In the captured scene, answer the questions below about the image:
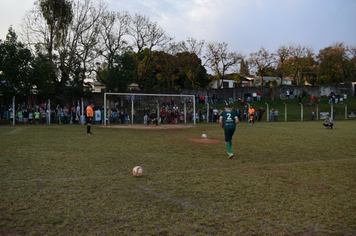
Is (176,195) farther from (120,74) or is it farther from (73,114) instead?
(120,74)

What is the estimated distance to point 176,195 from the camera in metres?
5.26

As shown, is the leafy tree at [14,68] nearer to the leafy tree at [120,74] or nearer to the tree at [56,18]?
the tree at [56,18]

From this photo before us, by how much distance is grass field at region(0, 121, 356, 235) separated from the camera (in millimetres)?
3904

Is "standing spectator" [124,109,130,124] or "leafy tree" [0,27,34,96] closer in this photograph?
"leafy tree" [0,27,34,96]

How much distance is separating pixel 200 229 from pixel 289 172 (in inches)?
170

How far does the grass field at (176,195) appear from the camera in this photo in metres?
3.90

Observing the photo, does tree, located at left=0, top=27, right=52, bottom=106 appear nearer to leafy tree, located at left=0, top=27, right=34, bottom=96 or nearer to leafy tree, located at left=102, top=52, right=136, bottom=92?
leafy tree, located at left=0, top=27, right=34, bottom=96

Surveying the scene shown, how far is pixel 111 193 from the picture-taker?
534 cm

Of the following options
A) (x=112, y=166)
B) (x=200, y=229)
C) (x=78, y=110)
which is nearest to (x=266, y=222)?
(x=200, y=229)

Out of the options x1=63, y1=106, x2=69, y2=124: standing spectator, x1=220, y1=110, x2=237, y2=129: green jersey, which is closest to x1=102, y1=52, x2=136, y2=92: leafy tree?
x1=63, y1=106, x2=69, y2=124: standing spectator

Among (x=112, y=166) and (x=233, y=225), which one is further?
(x=112, y=166)

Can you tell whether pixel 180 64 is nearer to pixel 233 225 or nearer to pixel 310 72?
pixel 310 72

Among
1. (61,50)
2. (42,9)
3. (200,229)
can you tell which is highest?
(42,9)

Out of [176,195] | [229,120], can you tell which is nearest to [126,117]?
[229,120]
